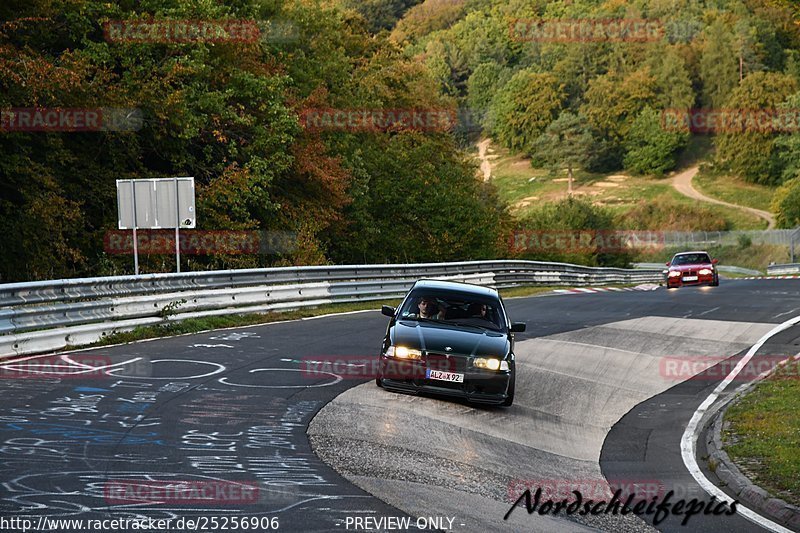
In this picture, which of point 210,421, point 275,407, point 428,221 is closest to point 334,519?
point 210,421

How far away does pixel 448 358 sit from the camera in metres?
13.0

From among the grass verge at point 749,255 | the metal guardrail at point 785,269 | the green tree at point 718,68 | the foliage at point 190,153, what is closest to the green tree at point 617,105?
the green tree at point 718,68

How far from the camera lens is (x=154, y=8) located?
32219 millimetres

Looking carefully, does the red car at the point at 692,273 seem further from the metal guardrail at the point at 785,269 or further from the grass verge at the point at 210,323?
the metal guardrail at the point at 785,269

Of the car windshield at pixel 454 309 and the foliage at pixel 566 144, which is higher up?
the foliage at pixel 566 144

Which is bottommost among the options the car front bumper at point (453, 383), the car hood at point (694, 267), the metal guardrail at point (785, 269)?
the metal guardrail at point (785, 269)

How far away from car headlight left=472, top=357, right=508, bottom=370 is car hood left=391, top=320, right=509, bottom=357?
0.08m

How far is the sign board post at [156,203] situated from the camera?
2184cm

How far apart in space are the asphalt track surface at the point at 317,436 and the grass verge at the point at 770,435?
2.15 ft

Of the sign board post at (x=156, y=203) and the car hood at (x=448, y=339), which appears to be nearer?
the car hood at (x=448, y=339)

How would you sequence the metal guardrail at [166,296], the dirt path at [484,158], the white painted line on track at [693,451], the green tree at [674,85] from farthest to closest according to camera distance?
the dirt path at [484,158]
the green tree at [674,85]
the metal guardrail at [166,296]
the white painted line on track at [693,451]

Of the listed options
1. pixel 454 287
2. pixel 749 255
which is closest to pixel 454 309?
pixel 454 287

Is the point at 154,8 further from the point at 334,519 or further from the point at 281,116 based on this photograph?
the point at 334,519

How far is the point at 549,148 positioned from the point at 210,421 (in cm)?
14688
